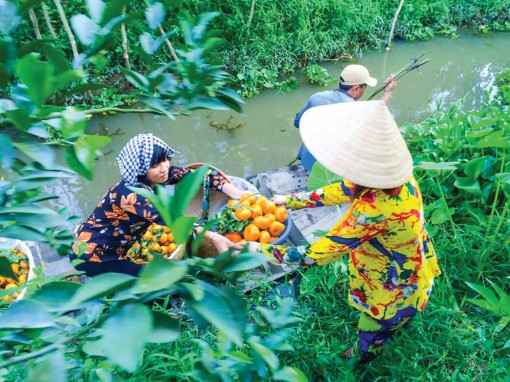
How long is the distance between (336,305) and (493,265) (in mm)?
958

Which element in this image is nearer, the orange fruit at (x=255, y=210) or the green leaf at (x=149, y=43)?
the green leaf at (x=149, y=43)

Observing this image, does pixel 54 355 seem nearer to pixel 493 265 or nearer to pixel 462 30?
pixel 493 265

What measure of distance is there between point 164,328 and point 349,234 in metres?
1.15

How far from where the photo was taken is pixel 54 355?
0.50 meters

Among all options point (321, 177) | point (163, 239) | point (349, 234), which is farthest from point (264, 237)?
point (349, 234)

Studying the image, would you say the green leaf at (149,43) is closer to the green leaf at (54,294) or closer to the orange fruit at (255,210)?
the green leaf at (54,294)

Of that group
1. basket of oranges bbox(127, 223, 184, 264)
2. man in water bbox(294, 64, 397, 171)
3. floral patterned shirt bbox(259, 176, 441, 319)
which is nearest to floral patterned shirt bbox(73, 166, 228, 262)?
basket of oranges bbox(127, 223, 184, 264)

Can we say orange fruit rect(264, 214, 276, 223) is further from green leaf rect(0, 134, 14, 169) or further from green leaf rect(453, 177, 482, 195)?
green leaf rect(0, 134, 14, 169)

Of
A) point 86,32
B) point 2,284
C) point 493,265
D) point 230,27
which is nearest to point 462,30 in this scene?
point 230,27

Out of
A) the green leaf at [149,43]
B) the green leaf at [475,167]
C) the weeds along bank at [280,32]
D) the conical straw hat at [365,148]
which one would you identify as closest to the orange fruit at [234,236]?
the conical straw hat at [365,148]

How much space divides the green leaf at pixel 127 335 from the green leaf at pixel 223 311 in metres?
0.07

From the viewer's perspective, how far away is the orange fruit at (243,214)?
9.20 feet

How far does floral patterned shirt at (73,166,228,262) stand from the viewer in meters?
2.26

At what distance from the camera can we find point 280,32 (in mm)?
6305
